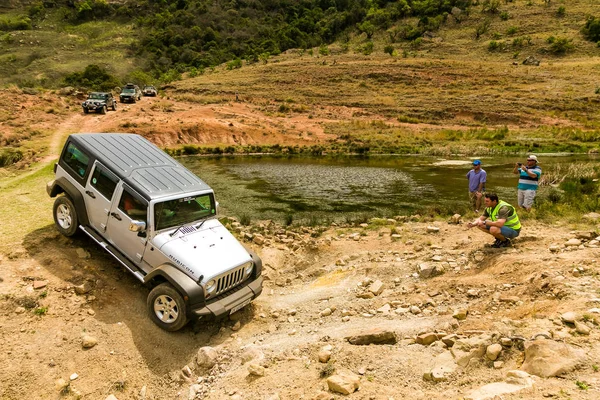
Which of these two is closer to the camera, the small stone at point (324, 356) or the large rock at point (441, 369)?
the large rock at point (441, 369)

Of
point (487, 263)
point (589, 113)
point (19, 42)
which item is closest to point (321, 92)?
point (589, 113)

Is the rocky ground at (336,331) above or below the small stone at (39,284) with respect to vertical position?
below

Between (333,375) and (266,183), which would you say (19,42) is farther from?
(333,375)

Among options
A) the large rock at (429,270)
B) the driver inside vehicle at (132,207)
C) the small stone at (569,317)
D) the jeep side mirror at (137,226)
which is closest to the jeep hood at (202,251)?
the jeep side mirror at (137,226)

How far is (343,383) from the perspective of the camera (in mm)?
5148

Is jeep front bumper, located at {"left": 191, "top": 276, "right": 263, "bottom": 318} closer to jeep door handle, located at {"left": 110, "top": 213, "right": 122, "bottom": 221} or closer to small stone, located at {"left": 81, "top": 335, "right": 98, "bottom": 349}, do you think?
small stone, located at {"left": 81, "top": 335, "right": 98, "bottom": 349}

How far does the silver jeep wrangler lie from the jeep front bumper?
0.06ft

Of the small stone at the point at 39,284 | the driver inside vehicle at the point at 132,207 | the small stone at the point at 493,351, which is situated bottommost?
the small stone at the point at 493,351

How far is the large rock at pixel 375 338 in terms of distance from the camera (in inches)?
252

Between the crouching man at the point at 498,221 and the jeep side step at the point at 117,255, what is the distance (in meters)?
7.35

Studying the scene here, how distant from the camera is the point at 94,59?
8912 centimetres

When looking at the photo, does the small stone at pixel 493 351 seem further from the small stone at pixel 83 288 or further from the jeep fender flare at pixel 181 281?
the small stone at pixel 83 288

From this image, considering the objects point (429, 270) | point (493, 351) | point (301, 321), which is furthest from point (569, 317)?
point (301, 321)

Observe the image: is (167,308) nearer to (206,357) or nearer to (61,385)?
(206,357)
